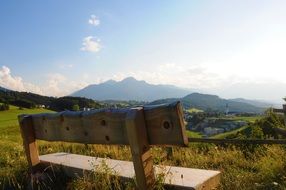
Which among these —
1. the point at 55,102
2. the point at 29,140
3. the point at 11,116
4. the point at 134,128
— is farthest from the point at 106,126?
the point at 55,102

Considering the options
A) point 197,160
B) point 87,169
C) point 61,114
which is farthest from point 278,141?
point 61,114

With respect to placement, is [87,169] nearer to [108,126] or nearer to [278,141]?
[108,126]

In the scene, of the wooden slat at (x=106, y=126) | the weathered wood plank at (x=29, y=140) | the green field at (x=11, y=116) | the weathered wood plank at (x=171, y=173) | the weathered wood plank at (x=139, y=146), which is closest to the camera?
the wooden slat at (x=106, y=126)

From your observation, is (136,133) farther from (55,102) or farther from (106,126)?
(55,102)

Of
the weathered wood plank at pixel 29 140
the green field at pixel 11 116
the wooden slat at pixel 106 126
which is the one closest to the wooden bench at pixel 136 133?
the wooden slat at pixel 106 126

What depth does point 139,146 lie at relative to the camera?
3.23 metres

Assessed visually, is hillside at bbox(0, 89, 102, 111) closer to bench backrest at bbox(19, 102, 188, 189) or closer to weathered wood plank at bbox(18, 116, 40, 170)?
weathered wood plank at bbox(18, 116, 40, 170)

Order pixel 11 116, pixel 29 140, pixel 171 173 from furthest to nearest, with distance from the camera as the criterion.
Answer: pixel 11 116
pixel 29 140
pixel 171 173

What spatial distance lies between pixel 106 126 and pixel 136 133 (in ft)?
1.95

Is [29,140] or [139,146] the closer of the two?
[139,146]

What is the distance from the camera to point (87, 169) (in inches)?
183

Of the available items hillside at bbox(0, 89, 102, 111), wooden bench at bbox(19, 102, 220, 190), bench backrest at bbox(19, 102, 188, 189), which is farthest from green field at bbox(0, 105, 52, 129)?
bench backrest at bbox(19, 102, 188, 189)

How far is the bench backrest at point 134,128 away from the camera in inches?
119

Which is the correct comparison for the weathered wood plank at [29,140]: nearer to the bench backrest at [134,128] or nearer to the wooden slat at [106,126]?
the wooden slat at [106,126]
